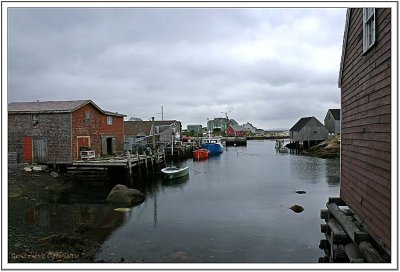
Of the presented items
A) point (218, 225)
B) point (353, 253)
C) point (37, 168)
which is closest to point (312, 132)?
point (37, 168)

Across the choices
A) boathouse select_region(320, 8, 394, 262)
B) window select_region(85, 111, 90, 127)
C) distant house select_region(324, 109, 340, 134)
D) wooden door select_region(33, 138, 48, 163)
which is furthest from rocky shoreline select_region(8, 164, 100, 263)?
distant house select_region(324, 109, 340, 134)

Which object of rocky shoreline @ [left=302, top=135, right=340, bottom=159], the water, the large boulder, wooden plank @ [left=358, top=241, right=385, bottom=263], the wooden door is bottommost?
the water

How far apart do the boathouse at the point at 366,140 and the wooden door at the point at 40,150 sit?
995 inches

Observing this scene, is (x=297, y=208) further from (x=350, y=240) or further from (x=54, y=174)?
(x=54, y=174)

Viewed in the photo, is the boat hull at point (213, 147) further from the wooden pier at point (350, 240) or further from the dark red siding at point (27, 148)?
the wooden pier at point (350, 240)

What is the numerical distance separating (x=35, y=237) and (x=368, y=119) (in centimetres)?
1284

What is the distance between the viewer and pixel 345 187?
10539 millimetres

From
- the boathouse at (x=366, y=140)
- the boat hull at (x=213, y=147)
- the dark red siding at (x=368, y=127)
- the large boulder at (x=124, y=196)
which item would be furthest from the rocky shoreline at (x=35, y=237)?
the boat hull at (x=213, y=147)

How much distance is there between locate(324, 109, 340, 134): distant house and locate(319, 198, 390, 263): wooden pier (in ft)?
231

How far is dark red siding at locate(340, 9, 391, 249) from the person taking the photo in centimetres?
641

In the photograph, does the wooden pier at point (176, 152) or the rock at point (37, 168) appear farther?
the wooden pier at point (176, 152)

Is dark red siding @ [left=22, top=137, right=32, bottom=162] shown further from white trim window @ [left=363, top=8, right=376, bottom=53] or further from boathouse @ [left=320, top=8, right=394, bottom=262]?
white trim window @ [left=363, top=8, right=376, bottom=53]

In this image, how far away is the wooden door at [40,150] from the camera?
28763 mm

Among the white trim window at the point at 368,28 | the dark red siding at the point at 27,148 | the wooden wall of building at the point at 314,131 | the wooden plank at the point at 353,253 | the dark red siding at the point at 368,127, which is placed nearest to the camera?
the dark red siding at the point at 368,127
